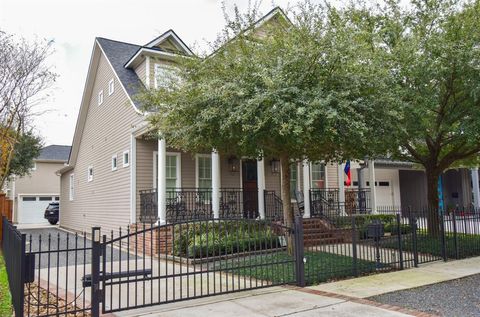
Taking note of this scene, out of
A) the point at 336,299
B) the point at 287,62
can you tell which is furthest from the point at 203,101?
the point at 336,299

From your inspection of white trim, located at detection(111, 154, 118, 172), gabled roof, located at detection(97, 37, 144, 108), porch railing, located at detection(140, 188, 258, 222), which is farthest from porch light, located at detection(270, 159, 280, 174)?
white trim, located at detection(111, 154, 118, 172)

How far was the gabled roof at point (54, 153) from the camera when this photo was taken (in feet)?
106

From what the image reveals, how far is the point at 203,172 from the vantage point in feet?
48.4

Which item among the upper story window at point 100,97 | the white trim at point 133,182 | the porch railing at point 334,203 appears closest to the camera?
the white trim at point 133,182

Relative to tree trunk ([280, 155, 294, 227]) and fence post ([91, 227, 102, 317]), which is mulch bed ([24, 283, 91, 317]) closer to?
fence post ([91, 227, 102, 317])

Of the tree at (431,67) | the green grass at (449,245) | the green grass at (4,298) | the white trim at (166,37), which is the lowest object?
the green grass at (4,298)

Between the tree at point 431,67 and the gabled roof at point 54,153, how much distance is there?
28.4 meters

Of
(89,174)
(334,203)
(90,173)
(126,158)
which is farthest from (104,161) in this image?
(334,203)

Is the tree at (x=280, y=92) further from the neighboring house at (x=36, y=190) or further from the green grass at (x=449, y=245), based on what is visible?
the neighboring house at (x=36, y=190)

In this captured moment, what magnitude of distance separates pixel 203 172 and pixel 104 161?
4.75 m

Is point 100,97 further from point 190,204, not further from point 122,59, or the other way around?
point 190,204

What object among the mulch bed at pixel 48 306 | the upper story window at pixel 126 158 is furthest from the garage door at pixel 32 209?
the mulch bed at pixel 48 306

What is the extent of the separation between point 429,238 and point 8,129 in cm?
1282

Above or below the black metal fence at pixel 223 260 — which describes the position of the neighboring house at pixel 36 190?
above
